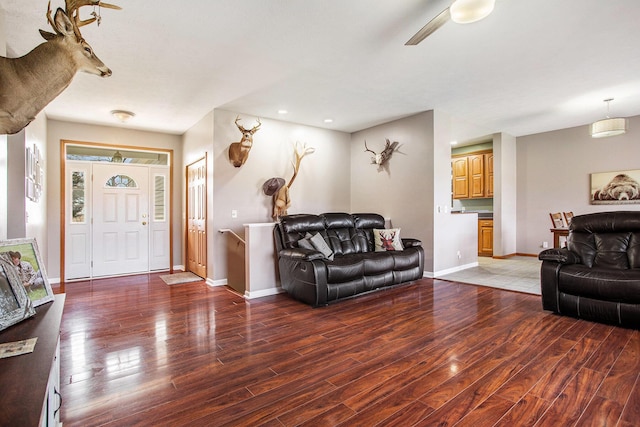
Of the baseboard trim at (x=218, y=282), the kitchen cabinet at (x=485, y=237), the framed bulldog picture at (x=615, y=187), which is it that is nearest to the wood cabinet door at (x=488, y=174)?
the kitchen cabinet at (x=485, y=237)

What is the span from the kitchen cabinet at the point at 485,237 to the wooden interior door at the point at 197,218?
20.0 ft

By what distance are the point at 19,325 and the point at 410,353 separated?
2381 millimetres

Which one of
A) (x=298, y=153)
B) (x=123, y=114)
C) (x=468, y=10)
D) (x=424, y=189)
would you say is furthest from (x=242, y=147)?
(x=468, y=10)

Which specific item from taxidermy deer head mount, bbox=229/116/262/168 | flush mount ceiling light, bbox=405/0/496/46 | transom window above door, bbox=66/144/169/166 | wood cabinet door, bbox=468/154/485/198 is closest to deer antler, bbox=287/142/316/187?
taxidermy deer head mount, bbox=229/116/262/168

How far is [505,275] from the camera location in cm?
526

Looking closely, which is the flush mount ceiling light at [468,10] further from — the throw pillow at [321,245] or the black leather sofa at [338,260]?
the throw pillow at [321,245]

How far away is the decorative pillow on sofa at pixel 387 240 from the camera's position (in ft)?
15.6

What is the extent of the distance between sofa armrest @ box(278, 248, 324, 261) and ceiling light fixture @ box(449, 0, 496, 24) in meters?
2.61

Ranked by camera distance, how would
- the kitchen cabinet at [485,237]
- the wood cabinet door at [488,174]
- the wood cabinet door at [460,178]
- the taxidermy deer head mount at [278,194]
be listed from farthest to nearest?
the wood cabinet door at [460,178]
the wood cabinet door at [488,174]
the kitchen cabinet at [485,237]
the taxidermy deer head mount at [278,194]

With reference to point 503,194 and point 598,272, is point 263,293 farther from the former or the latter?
point 503,194

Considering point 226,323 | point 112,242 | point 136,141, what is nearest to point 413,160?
point 226,323

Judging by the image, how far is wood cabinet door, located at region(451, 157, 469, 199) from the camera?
8.00 m

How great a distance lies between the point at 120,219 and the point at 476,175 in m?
7.71

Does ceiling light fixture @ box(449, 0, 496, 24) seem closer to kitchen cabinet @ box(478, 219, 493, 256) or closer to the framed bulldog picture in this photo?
the framed bulldog picture
